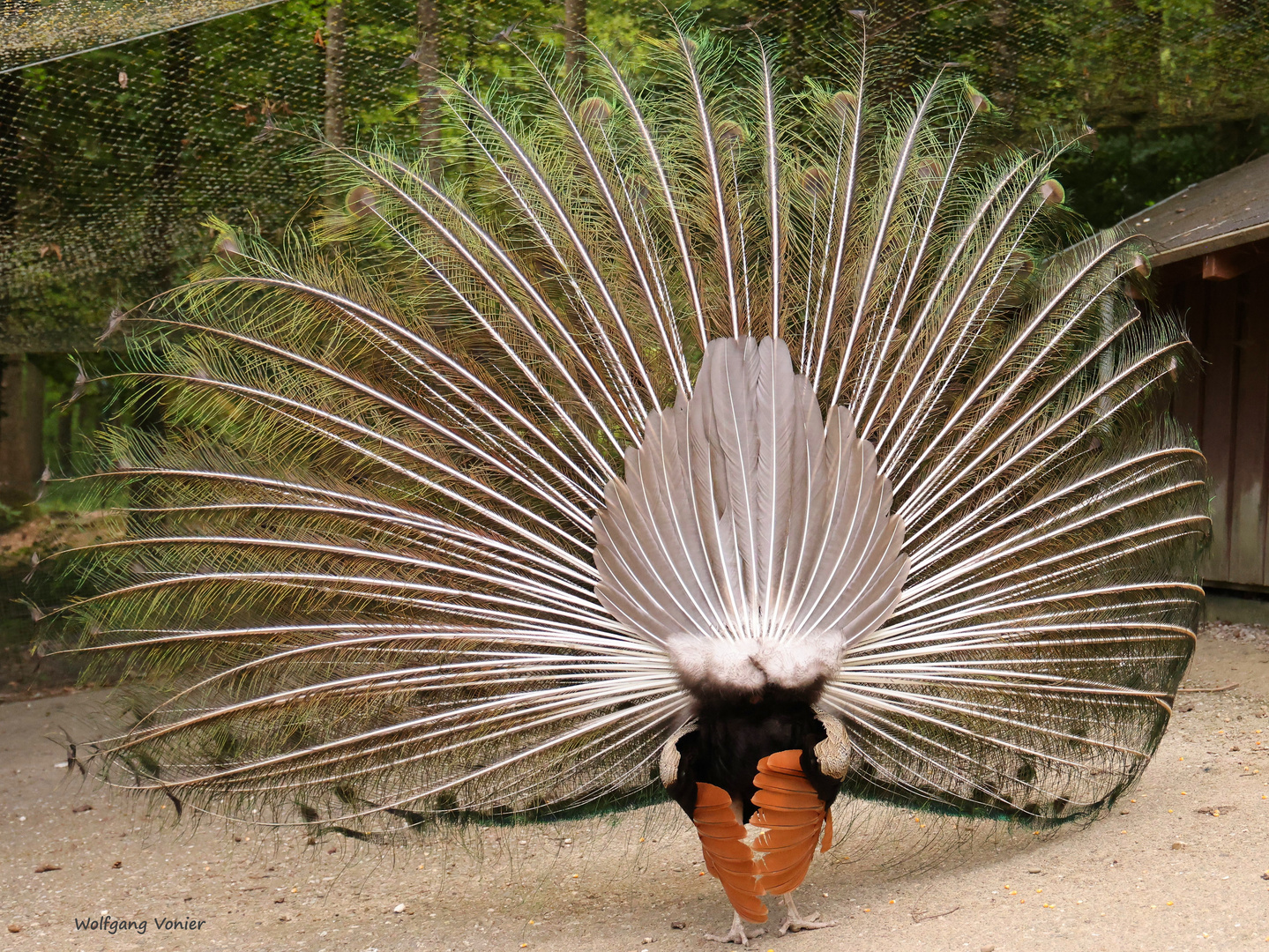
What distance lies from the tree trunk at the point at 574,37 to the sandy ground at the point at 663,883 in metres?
3.18

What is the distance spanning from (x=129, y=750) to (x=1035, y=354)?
387cm

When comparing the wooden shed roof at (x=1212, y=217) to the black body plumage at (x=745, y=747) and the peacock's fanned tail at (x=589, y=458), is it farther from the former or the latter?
the black body plumage at (x=745, y=747)

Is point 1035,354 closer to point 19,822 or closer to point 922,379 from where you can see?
point 922,379

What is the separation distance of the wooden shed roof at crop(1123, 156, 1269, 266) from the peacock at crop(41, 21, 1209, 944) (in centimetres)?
170

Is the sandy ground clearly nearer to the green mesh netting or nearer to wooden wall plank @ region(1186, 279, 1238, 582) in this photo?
wooden wall plank @ region(1186, 279, 1238, 582)

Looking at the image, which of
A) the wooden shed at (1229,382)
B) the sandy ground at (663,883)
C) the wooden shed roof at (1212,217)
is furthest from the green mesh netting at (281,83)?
the sandy ground at (663,883)

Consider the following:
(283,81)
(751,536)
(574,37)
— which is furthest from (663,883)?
(283,81)

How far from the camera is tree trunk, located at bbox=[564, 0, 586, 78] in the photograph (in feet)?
15.6

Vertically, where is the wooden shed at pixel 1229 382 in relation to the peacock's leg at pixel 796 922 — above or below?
above

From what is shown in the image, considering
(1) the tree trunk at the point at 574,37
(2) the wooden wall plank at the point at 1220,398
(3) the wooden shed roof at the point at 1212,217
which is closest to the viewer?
(1) the tree trunk at the point at 574,37

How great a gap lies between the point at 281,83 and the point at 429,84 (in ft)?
7.31

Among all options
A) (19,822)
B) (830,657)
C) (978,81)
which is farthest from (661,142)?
(19,822)

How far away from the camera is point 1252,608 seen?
8398 millimetres

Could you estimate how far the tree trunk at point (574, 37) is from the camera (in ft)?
15.6
